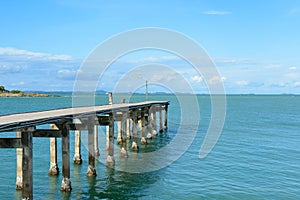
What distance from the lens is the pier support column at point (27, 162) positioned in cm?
1164

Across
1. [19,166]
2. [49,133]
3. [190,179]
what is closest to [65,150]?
[49,133]

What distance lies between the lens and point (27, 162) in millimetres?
11797

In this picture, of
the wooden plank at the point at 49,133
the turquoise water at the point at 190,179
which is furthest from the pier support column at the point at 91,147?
the wooden plank at the point at 49,133

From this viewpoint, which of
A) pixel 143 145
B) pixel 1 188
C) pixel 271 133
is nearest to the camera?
pixel 1 188

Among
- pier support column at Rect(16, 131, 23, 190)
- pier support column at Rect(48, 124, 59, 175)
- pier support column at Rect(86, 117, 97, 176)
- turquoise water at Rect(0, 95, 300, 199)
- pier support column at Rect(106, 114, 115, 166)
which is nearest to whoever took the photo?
pier support column at Rect(16, 131, 23, 190)

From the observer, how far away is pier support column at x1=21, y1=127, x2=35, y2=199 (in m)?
11.6

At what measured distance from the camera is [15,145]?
11727 mm

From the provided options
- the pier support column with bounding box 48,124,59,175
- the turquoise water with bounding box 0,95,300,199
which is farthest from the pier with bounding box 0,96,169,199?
the turquoise water with bounding box 0,95,300,199

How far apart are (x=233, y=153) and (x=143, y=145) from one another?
656 cm

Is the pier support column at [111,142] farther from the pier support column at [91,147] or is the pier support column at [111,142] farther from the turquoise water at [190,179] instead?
the pier support column at [91,147]

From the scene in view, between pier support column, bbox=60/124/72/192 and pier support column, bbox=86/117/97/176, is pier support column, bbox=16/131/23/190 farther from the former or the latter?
pier support column, bbox=86/117/97/176

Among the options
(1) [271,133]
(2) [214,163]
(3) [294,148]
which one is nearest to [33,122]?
(2) [214,163]

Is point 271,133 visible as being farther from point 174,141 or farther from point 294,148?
point 174,141

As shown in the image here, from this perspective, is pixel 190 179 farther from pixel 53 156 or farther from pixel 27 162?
pixel 27 162
